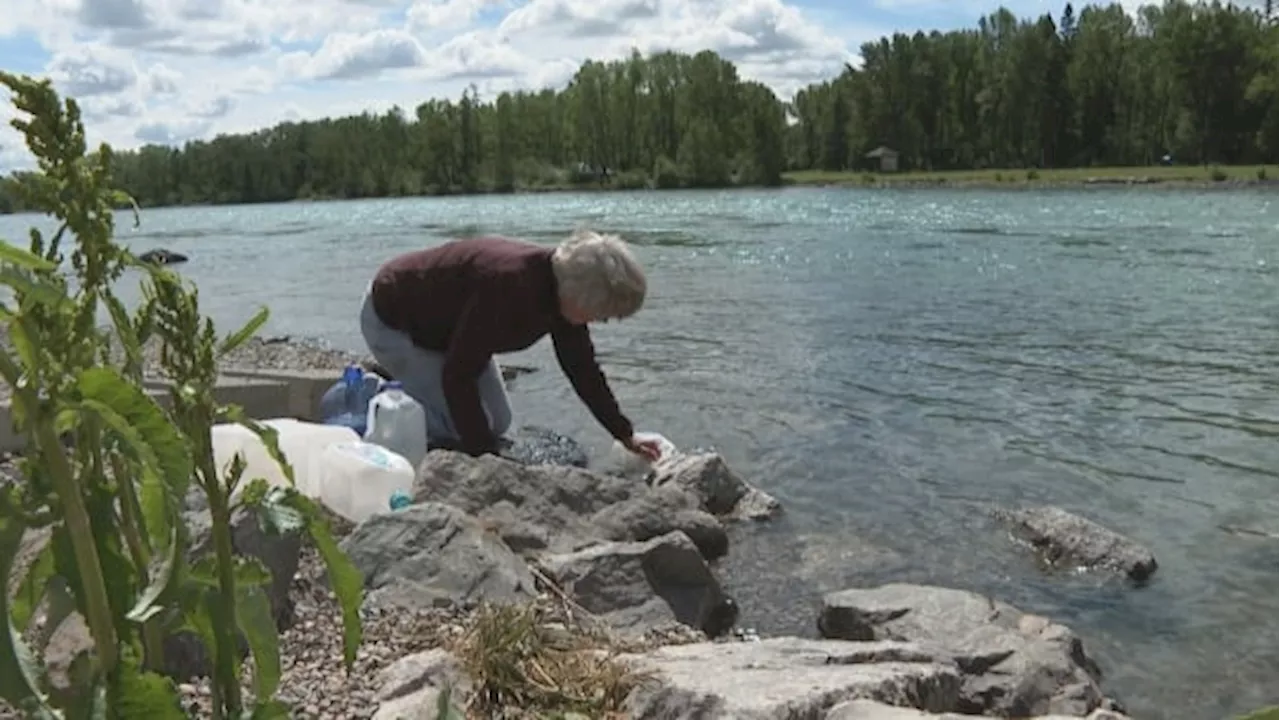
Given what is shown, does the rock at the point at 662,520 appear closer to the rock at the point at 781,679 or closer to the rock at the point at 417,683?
the rock at the point at 781,679

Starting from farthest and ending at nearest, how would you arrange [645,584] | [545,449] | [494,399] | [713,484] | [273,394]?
[545,449] < [273,394] < [494,399] < [713,484] < [645,584]

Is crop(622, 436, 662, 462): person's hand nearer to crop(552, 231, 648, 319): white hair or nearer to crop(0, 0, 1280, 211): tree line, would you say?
crop(552, 231, 648, 319): white hair

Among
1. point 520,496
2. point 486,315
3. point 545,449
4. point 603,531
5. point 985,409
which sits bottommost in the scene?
point 985,409

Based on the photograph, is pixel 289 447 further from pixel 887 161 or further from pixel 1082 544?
pixel 887 161

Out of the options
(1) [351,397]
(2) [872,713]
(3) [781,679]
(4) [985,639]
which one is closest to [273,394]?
(1) [351,397]

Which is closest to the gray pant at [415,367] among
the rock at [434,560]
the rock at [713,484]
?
the rock at [713,484]

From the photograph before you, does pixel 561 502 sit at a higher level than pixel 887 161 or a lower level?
lower

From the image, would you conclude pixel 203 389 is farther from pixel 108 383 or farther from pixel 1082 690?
pixel 1082 690

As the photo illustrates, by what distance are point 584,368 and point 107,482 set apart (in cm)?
580

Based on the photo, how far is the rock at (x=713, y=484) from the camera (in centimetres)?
821

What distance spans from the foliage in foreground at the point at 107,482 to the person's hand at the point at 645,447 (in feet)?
20.5

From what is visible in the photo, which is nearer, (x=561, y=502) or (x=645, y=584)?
(x=645, y=584)

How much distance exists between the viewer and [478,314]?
22.8ft

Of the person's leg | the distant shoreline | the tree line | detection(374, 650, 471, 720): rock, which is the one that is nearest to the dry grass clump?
detection(374, 650, 471, 720): rock
